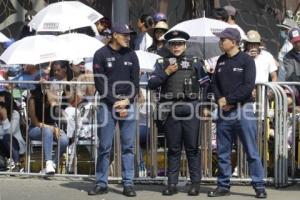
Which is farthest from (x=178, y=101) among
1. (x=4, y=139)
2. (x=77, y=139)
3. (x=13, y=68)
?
(x=13, y=68)

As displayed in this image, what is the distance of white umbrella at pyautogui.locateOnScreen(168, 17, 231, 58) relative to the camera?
39.1ft

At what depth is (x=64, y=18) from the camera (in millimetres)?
12852

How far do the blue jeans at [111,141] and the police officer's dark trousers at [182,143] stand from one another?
0.46 m

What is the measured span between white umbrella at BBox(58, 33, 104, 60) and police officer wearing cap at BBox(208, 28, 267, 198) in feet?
9.65

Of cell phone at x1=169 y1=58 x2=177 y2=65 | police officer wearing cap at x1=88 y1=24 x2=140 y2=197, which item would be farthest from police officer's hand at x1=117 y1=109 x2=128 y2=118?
cell phone at x1=169 y1=58 x2=177 y2=65

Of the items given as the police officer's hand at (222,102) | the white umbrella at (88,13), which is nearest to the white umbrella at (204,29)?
the white umbrella at (88,13)

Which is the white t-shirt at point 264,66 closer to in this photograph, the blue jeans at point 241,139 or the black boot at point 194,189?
the blue jeans at point 241,139

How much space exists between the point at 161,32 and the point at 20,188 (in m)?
3.97

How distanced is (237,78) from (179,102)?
2.54 ft

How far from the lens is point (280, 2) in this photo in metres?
15.4

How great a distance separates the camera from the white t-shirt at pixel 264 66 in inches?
469

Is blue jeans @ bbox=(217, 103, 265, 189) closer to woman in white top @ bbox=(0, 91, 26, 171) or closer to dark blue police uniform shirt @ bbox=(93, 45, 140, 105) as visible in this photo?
dark blue police uniform shirt @ bbox=(93, 45, 140, 105)

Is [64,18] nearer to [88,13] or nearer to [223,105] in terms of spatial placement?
[88,13]

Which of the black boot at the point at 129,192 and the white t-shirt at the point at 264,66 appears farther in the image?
the white t-shirt at the point at 264,66
